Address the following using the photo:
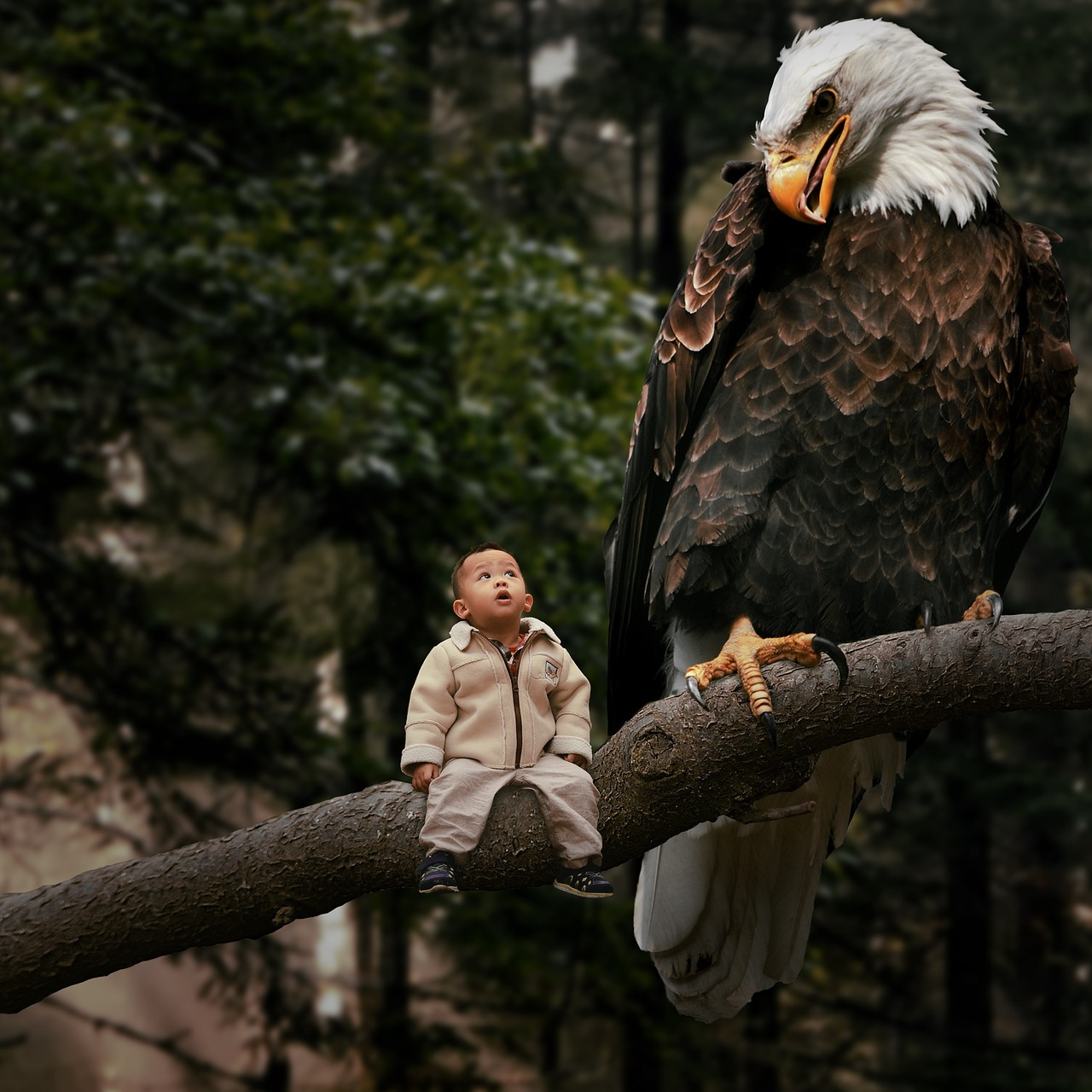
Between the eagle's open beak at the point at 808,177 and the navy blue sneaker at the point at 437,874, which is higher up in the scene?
the eagle's open beak at the point at 808,177

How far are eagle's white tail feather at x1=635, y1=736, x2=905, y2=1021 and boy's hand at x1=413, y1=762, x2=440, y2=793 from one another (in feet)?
2.67

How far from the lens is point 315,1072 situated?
7.23 meters

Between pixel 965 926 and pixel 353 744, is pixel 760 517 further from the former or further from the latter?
pixel 965 926

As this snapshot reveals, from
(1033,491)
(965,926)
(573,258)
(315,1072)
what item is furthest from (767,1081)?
(1033,491)

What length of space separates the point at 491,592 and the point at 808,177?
33.9 inches

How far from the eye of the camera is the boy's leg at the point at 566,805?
155cm

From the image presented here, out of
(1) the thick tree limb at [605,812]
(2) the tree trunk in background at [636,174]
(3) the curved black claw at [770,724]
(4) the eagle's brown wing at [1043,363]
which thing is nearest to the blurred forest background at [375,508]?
(2) the tree trunk in background at [636,174]

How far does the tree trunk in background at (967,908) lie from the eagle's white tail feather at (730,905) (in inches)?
236

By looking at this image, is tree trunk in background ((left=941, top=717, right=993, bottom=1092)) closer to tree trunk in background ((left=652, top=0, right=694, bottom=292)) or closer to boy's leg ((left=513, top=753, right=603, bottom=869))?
tree trunk in background ((left=652, top=0, right=694, bottom=292))

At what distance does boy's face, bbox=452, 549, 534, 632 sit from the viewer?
1503 mm

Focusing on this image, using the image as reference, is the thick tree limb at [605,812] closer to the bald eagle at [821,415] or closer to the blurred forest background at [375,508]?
the bald eagle at [821,415]

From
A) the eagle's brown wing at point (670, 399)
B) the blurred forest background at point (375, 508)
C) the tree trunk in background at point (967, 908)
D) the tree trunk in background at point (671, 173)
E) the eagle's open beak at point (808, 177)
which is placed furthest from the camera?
the tree trunk in background at point (671, 173)

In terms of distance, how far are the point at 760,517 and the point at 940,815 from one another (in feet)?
22.6

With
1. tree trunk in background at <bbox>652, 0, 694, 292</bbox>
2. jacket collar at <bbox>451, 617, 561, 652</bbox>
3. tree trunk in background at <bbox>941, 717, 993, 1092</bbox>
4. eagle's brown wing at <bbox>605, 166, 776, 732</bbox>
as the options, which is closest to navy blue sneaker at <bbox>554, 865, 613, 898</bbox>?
jacket collar at <bbox>451, 617, 561, 652</bbox>
